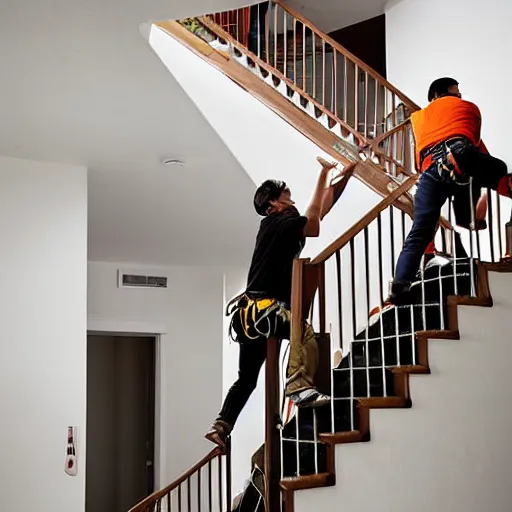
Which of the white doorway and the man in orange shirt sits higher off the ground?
the man in orange shirt

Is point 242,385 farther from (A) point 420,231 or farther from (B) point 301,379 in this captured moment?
(A) point 420,231

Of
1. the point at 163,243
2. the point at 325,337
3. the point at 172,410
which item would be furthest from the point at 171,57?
the point at 172,410

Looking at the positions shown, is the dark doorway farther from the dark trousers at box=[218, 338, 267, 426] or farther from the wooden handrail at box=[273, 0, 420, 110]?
the dark trousers at box=[218, 338, 267, 426]

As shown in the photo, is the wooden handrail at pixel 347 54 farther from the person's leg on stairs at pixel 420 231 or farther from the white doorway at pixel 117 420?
the white doorway at pixel 117 420

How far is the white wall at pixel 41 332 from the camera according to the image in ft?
23.4

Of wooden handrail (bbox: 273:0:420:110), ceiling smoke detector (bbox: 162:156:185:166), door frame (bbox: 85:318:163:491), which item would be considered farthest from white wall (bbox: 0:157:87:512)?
door frame (bbox: 85:318:163:491)

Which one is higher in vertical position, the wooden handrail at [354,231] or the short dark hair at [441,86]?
the short dark hair at [441,86]

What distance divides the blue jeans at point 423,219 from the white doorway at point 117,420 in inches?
268

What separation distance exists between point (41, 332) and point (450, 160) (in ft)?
11.2

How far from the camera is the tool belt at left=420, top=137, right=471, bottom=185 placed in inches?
204

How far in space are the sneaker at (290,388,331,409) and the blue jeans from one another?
67cm

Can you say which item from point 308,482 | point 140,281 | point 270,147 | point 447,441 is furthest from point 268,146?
point 140,281

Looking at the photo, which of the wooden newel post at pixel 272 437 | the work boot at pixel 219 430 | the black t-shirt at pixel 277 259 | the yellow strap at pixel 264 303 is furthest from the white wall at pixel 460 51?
the work boot at pixel 219 430

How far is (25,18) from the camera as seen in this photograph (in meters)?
5.42
